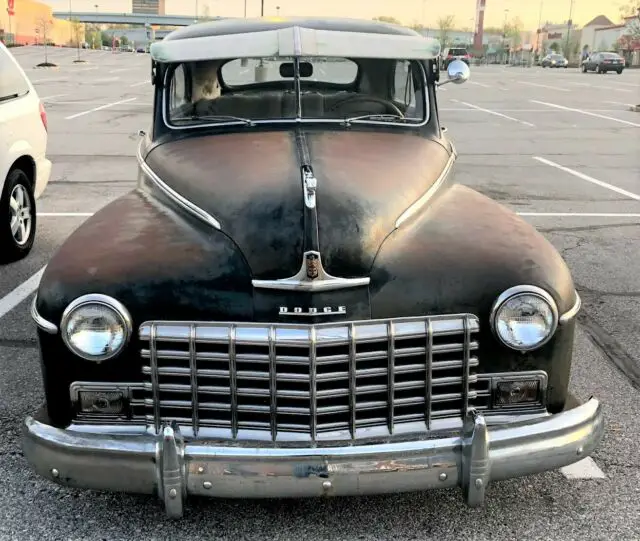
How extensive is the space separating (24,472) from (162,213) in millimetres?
1285

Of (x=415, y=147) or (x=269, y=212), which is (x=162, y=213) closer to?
(x=269, y=212)

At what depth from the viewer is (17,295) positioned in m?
5.56

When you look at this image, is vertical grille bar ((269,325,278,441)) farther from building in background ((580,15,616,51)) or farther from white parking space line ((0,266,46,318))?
building in background ((580,15,616,51))

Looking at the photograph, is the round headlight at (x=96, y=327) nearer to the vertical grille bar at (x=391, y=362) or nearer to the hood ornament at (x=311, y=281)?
the hood ornament at (x=311, y=281)

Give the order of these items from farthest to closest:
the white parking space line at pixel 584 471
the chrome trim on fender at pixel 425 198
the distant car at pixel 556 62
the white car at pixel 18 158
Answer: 1. the distant car at pixel 556 62
2. the white car at pixel 18 158
3. the white parking space line at pixel 584 471
4. the chrome trim on fender at pixel 425 198

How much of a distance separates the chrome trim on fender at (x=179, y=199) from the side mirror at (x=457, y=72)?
2.08 metres

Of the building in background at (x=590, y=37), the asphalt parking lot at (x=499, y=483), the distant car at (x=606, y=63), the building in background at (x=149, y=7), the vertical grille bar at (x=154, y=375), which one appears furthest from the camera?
the building in background at (x=149, y=7)

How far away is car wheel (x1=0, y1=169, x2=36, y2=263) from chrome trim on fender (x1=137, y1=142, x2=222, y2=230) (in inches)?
100

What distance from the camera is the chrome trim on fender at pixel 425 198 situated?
10.2 feet

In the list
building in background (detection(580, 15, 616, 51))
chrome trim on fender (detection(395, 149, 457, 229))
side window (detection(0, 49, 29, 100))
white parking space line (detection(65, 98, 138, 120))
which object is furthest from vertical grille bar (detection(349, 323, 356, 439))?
building in background (detection(580, 15, 616, 51))

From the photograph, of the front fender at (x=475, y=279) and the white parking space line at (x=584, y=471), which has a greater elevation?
the front fender at (x=475, y=279)

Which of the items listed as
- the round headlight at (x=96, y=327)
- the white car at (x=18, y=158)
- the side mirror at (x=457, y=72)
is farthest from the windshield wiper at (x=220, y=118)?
the white car at (x=18, y=158)

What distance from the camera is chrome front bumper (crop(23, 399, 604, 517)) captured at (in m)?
2.53

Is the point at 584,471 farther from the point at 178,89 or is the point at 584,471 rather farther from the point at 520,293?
the point at 178,89
